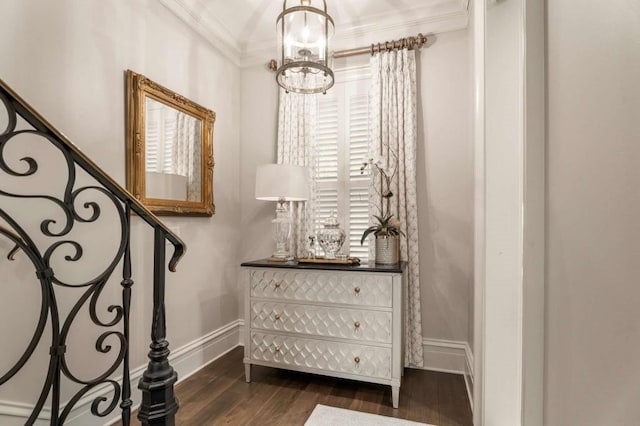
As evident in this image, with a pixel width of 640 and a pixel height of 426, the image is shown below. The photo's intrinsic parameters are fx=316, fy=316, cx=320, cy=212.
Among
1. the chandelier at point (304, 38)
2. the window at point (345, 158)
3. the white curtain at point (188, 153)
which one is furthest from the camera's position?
the window at point (345, 158)

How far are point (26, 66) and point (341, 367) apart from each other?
2.63 metres

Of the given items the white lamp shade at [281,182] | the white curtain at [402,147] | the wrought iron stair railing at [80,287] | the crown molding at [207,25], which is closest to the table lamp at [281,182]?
the white lamp shade at [281,182]

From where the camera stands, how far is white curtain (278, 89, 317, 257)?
10.2 feet

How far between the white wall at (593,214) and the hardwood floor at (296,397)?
1.55 m

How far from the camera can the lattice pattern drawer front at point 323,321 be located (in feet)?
7.34

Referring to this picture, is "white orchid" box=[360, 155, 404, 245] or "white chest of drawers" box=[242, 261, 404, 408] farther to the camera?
"white orchid" box=[360, 155, 404, 245]

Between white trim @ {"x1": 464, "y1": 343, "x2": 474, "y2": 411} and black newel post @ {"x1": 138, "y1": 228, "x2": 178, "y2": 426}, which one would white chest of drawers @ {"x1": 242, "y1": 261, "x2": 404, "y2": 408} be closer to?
white trim @ {"x1": 464, "y1": 343, "x2": 474, "y2": 411}

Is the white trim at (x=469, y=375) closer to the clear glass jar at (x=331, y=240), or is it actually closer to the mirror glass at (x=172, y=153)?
the clear glass jar at (x=331, y=240)

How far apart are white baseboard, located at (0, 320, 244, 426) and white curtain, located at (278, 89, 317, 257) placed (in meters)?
1.09

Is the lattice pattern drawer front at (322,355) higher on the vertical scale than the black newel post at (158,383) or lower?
lower

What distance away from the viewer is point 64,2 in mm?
1824

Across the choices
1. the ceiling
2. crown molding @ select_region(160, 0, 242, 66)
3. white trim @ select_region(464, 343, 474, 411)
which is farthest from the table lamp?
white trim @ select_region(464, 343, 474, 411)

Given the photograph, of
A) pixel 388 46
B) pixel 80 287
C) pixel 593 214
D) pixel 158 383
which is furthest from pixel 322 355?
pixel 388 46

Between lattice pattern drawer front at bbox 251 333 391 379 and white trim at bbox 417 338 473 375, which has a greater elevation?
lattice pattern drawer front at bbox 251 333 391 379
